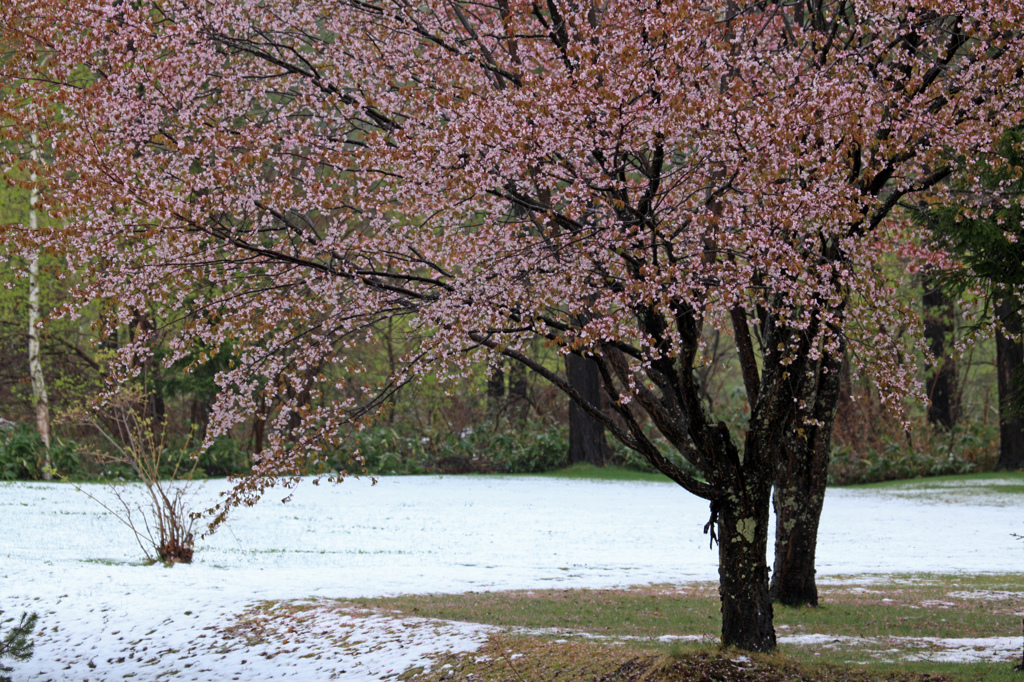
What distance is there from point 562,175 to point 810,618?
5.27m

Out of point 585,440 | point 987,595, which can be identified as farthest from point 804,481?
point 585,440

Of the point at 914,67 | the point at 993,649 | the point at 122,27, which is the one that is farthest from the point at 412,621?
the point at 914,67

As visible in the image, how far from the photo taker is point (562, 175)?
210 inches

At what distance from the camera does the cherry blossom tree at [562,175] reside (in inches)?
210

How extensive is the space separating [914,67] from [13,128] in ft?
19.9

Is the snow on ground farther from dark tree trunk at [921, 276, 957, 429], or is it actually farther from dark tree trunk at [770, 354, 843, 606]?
dark tree trunk at [921, 276, 957, 429]

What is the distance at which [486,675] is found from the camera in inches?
232

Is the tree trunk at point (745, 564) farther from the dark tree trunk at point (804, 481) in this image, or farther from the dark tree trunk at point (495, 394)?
the dark tree trunk at point (495, 394)

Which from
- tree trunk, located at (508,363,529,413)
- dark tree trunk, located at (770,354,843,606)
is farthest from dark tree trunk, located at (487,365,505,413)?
dark tree trunk, located at (770,354,843,606)

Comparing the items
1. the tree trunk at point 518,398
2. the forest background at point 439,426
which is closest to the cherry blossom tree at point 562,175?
the forest background at point 439,426

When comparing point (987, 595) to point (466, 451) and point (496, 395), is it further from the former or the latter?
point (496, 395)

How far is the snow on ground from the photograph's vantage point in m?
7.01

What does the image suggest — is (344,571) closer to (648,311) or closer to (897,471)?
(648,311)

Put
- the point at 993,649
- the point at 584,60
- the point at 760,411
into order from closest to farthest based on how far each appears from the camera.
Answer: the point at 584,60, the point at 760,411, the point at 993,649
